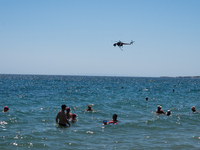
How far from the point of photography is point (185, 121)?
17031 mm

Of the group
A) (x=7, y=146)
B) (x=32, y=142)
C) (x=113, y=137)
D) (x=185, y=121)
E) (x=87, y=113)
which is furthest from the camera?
(x=87, y=113)

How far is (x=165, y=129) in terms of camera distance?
1438cm

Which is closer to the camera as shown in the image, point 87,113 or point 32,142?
point 32,142

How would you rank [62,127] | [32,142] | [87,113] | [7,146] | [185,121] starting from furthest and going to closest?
[87,113]
[185,121]
[62,127]
[32,142]
[7,146]

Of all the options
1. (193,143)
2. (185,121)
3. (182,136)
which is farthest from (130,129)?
(185,121)

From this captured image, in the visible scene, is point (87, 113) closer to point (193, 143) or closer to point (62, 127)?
point (62, 127)

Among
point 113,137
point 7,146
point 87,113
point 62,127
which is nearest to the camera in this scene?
point 7,146

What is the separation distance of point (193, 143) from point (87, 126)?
663cm

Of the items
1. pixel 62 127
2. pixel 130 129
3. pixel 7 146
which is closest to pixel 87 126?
pixel 62 127

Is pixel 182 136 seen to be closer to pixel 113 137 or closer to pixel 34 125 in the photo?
pixel 113 137

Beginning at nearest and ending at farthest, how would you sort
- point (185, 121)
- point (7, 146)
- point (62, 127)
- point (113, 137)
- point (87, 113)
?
point (7, 146)
point (113, 137)
point (62, 127)
point (185, 121)
point (87, 113)

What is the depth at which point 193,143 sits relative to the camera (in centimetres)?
1127

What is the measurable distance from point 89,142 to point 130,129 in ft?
12.5

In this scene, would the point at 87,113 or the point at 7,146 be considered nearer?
the point at 7,146
